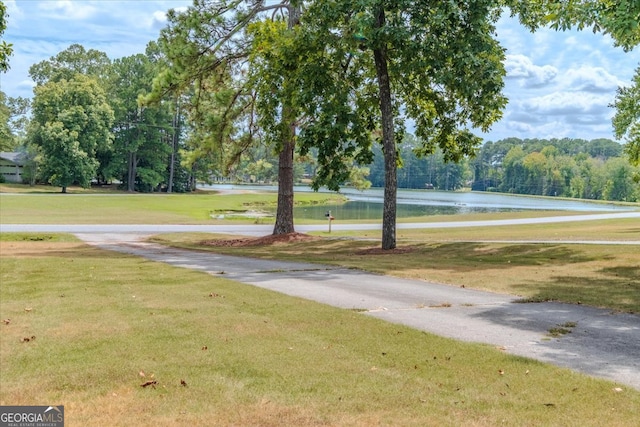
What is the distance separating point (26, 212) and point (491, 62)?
3211 centimetres

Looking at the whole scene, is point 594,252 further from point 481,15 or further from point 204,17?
point 204,17

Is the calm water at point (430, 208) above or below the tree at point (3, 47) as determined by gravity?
below

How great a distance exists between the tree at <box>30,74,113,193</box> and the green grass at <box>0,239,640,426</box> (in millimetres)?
60124

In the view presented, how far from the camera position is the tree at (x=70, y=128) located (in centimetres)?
6247

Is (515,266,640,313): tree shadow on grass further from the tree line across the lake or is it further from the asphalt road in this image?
the tree line across the lake

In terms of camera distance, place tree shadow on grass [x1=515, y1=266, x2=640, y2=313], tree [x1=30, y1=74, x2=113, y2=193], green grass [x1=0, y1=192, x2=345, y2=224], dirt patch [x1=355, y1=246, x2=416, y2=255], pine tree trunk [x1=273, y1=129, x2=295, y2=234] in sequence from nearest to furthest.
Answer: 1. tree shadow on grass [x1=515, y1=266, x2=640, y2=313]
2. dirt patch [x1=355, y1=246, x2=416, y2=255]
3. pine tree trunk [x1=273, y1=129, x2=295, y2=234]
4. green grass [x1=0, y1=192, x2=345, y2=224]
5. tree [x1=30, y1=74, x2=113, y2=193]

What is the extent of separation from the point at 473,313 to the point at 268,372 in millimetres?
3917

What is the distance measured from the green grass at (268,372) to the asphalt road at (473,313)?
49 cm

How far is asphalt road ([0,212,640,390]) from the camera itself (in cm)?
571

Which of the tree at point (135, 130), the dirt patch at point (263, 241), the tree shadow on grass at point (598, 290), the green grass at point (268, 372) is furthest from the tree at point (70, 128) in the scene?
the tree shadow on grass at point (598, 290)

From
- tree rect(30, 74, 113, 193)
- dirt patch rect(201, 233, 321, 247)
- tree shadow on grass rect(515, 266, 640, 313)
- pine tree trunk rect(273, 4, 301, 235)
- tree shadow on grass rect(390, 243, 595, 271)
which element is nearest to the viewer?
tree shadow on grass rect(515, 266, 640, 313)

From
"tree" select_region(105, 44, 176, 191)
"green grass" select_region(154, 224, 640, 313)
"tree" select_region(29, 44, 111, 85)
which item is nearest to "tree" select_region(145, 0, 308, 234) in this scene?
"green grass" select_region(154, 224, 640, 313)

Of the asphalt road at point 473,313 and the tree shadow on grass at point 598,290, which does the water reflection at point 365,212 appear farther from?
the tree shadow on grass at point 598,290

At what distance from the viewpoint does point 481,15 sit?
14.3 m
